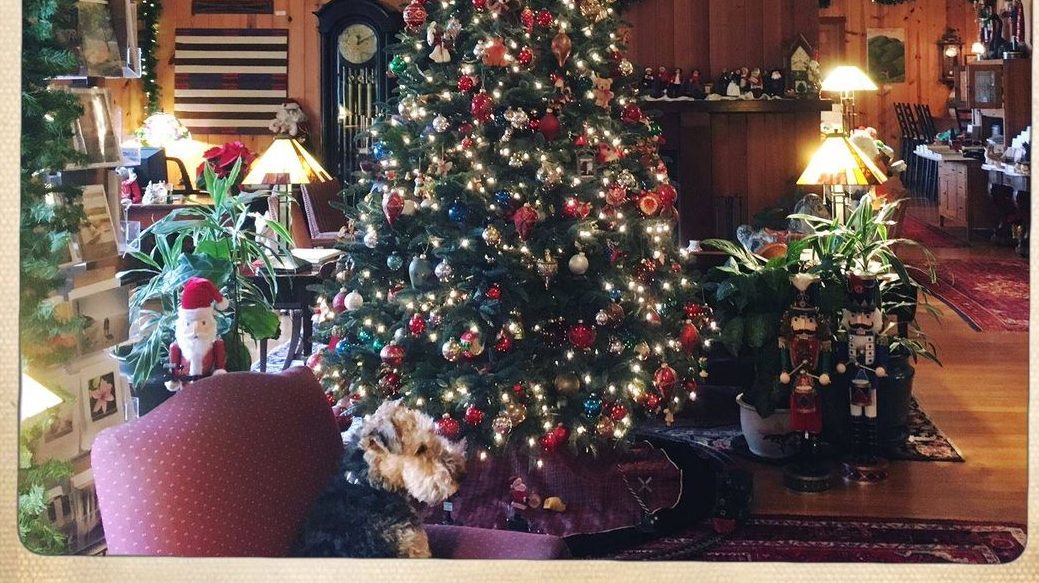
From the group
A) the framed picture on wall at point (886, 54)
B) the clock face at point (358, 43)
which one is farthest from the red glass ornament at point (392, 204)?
the framed picture on wall at point (886, 54)

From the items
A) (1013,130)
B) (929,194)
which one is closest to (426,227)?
(1013,130)

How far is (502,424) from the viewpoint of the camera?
3270 mm

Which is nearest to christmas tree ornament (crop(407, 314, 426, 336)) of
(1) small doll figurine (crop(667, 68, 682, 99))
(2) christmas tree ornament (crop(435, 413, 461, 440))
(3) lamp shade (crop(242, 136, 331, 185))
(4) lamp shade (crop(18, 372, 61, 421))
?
(2) christmas tree ornament (crop(435, 413, 461, 440))

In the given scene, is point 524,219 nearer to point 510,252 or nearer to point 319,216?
point 510,252

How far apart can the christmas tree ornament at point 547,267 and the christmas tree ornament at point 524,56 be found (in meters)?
0.61

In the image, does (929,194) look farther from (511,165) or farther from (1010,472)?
(511,165)

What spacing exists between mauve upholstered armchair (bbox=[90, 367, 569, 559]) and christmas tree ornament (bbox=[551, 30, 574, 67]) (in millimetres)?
1777

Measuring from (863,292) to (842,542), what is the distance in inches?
34.2

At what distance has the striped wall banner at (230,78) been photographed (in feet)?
25.8

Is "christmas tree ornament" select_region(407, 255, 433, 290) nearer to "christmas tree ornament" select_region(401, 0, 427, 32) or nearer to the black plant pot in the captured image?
"christmas tree ornament" select_region(401, 0, 427, 32)

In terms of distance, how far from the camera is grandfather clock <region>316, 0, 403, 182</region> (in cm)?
759

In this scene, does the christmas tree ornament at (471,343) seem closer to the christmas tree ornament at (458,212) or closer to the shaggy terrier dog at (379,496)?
the christmas tree ornament at (458,212)

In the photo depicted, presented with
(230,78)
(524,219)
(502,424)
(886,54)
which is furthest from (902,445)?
(886,54)

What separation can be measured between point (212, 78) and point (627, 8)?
3.09 metres
